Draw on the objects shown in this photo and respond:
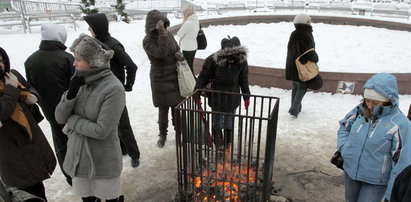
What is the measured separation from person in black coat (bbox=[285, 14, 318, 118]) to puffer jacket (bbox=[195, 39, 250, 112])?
4.88 feet

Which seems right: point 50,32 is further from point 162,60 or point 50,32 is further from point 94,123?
point 162,60

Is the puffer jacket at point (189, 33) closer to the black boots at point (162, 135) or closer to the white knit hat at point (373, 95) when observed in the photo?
the black boots at point (162, 135)

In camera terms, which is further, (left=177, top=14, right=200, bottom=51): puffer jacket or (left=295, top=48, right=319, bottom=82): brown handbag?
(left=177, top=14, right=200, bottom=51): puffer jacket

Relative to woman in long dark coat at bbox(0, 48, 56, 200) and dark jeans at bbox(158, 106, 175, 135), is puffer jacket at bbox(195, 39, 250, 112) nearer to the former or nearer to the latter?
dark jeans at bbox(158, 106, 175, 135)

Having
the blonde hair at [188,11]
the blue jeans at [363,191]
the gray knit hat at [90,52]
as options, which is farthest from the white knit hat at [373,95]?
the blonde hair at [188,11]

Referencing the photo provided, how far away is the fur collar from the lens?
369 centimetres

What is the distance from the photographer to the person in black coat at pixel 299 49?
5051mm

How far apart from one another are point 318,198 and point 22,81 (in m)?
3.30

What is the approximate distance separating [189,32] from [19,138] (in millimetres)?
4000

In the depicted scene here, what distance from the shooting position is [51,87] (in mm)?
3207

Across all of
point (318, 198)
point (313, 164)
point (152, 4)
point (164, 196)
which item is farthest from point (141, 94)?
point (152, 4)

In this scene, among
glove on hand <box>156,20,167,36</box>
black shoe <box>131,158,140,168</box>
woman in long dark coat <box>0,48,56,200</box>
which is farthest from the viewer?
black shoe <box>131,158,140,168</box>

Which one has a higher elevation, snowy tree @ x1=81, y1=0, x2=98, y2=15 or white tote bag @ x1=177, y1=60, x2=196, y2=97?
snowy tree @ x1=81, y1=0, x2=98, y2=15

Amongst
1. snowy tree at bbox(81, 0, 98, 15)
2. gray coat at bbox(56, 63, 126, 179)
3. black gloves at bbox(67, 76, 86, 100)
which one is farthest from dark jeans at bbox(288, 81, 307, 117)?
snowy tree at bbox(81, 0, 98, 15)
